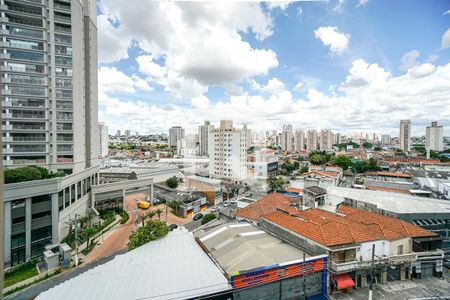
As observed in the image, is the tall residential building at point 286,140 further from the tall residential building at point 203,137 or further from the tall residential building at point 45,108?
the tall residential building at point 45,108

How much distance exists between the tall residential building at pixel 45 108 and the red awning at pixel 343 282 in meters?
22.2

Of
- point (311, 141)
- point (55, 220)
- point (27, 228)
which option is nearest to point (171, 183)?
point (55, 220)

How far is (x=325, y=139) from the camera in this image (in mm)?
115062

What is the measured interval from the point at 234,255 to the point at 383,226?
11.4 meters

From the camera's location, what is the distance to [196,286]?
10.3 metres

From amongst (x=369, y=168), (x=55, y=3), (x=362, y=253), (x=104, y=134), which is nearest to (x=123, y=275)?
(x=362, y=253)

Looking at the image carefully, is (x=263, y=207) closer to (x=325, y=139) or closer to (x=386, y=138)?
(x=325, y=139)

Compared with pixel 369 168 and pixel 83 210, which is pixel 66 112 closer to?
pixel 83 210

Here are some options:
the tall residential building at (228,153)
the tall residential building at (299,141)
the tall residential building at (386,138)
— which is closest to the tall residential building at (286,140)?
the tall residential building at (299,141)

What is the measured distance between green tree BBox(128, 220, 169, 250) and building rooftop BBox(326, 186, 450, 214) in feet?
56.7

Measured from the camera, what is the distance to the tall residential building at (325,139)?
114 m

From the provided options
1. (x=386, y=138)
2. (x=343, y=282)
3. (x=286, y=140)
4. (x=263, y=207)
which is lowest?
(x=343, y=282)

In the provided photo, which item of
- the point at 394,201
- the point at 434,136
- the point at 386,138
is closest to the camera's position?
the point at 394,201

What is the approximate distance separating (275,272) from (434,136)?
125356mm
